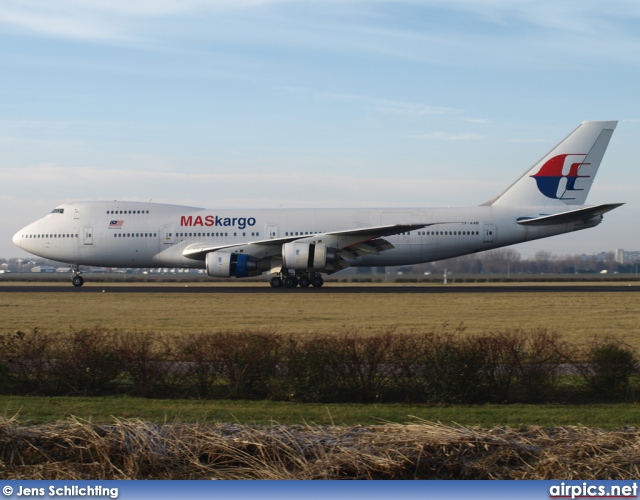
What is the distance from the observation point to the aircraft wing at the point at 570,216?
36.5 m

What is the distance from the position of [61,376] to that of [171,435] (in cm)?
514

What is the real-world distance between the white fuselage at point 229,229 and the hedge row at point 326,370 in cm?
2784

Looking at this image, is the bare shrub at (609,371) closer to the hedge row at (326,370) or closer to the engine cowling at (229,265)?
the hedge row at (326,370)

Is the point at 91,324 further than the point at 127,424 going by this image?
Yes

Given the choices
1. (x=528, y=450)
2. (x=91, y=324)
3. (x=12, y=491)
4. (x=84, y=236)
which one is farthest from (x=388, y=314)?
(x=84, y=236)

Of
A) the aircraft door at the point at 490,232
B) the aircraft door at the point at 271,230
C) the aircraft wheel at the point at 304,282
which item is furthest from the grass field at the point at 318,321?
the aircraft door at the point at 271,230

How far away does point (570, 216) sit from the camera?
126ft

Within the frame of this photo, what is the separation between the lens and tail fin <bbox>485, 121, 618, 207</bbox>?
4097cm

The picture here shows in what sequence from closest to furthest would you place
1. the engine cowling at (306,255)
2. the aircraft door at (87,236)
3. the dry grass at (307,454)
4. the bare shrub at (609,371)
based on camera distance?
the dry grass at (307,454), the bare shrub at (609,371), the engine cowling at (306,255), the aircraft door at (87,236)

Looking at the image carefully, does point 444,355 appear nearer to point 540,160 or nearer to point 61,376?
point 61,376

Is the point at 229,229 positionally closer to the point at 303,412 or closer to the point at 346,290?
the point at 346,290

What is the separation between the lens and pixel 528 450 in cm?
754

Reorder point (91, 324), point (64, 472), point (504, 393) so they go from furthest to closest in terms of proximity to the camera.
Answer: point (91, 324), point (504, 393), point (64, 472)

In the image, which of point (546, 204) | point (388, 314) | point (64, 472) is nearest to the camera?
point (64, 472)
